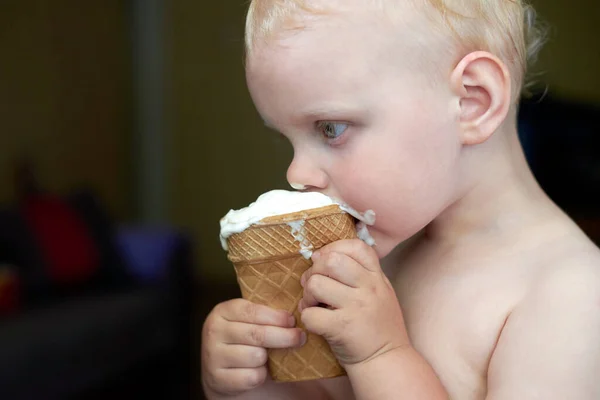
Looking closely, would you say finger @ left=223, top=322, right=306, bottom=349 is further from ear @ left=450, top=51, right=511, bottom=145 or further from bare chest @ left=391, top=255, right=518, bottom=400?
ear @ left=450, top=51, right=511, bottom=145

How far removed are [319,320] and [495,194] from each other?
→ 10.1 inches

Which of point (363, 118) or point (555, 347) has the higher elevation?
point (363, 118)

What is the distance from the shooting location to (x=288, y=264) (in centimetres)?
77

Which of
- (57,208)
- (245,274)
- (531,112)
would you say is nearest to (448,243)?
(245,274)

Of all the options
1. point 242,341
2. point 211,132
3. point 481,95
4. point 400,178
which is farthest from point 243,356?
point 211,132

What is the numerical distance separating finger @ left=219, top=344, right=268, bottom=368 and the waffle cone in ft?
0.04

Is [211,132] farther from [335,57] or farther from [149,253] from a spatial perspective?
[335,57]

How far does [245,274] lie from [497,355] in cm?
27

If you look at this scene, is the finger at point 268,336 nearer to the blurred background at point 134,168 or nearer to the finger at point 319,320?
the finger at point 319,320

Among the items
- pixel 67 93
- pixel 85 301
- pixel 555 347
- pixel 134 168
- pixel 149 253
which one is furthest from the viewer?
pixel 134 168

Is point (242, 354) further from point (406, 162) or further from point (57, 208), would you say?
point (57, 208)

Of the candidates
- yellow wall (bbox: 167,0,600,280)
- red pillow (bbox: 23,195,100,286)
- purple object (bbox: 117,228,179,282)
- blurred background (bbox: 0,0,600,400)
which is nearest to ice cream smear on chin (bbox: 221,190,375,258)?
blurred background (bbox: 0,0,600,400)

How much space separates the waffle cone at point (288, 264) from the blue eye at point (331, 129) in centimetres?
7

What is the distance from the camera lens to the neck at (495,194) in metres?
0.81
